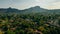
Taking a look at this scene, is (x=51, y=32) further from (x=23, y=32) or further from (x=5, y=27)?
(x=5, y=27)

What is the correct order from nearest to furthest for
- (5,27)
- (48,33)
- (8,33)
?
1. (8,33)
2. (48,33)
3. (5,27)

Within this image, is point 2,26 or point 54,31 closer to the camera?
point 54,31

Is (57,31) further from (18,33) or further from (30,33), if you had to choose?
(18,33)

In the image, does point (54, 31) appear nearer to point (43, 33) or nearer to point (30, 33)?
point (43, 33)

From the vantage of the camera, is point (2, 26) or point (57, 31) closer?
point (57, 31)

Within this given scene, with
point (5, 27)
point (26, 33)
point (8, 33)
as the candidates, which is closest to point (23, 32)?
point (26, 33)

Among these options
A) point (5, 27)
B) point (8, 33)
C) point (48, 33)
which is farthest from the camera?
point (5, 27)

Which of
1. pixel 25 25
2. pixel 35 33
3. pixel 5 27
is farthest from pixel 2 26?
pixel 35 33
